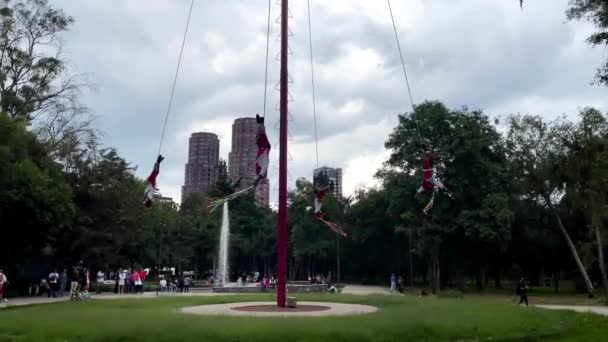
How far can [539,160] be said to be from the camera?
→ 49.8 metres

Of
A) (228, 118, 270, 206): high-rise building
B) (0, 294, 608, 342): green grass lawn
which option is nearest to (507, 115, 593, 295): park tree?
(0, 294, 608, 342): green grass lawn

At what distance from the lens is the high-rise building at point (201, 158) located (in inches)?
6127

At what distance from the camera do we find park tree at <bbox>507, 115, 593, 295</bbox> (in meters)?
48.3

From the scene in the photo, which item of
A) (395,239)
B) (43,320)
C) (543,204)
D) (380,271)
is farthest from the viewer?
(380,271)

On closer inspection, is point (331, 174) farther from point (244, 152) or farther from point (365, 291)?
point (365, 291)

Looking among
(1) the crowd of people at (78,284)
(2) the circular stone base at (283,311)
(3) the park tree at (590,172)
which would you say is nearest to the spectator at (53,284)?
(1) the crowd of people at (78,284)

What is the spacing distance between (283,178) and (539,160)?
37.1 m

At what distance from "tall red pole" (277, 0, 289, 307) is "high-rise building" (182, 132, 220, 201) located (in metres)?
135

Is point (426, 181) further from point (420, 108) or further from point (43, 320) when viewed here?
point (420, 108)

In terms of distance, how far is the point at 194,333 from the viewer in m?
12.6

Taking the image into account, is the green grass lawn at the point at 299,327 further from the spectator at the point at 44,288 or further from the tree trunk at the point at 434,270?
the tree trunk at the point at 434,270

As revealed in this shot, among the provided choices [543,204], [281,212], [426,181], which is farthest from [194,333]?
[543,204]

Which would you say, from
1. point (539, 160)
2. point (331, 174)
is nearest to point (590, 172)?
point (539, 160)

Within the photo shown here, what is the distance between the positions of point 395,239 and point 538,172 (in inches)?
936
